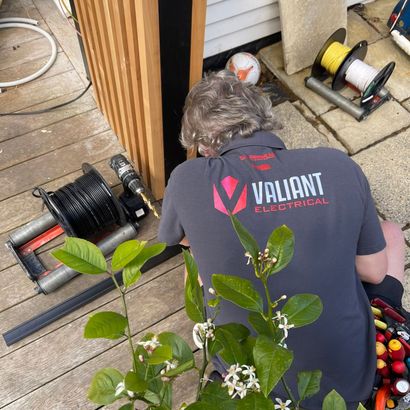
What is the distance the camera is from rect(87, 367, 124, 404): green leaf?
1.94 feet

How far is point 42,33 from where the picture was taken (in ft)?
9.73

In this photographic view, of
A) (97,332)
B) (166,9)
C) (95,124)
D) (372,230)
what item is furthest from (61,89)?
(97,332)

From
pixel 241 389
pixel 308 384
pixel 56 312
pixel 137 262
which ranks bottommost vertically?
pixel 56 312

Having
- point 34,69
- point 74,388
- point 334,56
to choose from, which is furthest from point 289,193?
point 34,69

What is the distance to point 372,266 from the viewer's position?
1.59 m

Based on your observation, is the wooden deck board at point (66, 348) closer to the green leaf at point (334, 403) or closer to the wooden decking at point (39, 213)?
the wooden decking at point (39, 213)

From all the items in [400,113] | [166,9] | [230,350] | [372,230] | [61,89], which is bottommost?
[400,113]

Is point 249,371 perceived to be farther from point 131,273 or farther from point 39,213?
point 39,213

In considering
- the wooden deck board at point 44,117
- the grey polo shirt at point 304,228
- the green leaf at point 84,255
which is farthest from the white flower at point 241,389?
the wooden deck board at point 44,117

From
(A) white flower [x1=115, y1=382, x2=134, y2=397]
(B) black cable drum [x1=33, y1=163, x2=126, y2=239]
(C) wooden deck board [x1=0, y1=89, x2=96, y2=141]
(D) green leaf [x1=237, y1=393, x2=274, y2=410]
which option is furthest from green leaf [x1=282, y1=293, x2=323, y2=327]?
(C) wooden deck board [x1=0, y1=89, x2=96, y2=141]

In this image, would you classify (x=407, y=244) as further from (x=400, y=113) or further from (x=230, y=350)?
(x=230, y=350)

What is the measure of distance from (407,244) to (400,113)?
0.93 metres

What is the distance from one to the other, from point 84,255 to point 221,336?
199mm

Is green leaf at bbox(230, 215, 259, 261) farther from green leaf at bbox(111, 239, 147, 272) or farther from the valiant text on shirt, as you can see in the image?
the valiant text on shirt
